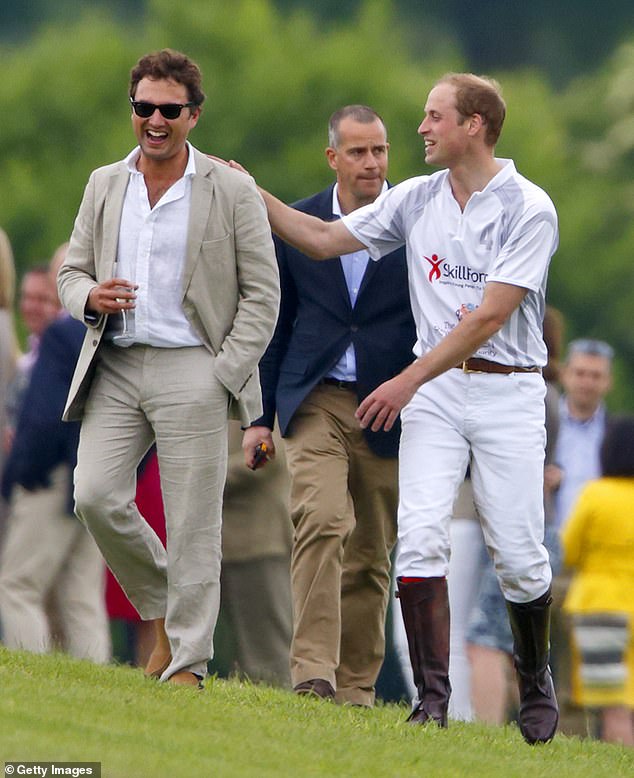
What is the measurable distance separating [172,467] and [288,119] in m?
44.3

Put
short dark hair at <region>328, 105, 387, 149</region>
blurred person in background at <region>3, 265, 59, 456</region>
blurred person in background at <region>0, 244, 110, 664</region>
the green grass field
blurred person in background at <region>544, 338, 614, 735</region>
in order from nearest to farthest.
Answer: the green grass field < short dark hair at <region>328, 105, 387, 149</region> < blurred person in background at <region>0, 244, 110, 664</region> < blurred person in background at <region>3, 265, 59, 456</region> < blurred person in background at <region>544, 338, 614, 735</region>

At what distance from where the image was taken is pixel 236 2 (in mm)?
55719

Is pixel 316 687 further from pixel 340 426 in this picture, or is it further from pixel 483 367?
pixel 483 367

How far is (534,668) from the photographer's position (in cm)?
888

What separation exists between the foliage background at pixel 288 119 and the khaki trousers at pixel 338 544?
37.7 meters

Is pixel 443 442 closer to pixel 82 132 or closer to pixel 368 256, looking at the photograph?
pixel 368 256

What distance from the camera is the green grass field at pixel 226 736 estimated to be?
7.11 metres

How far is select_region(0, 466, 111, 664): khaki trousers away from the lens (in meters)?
11.5

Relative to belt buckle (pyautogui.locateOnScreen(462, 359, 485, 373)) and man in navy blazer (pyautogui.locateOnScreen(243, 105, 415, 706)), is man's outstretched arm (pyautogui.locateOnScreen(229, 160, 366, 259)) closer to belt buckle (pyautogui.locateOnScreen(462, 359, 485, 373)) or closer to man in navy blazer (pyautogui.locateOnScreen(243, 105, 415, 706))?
man in navy blazer (pyautogui.locateOnScreen(243, 105, 415, 706))

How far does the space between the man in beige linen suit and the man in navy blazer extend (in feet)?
2.77

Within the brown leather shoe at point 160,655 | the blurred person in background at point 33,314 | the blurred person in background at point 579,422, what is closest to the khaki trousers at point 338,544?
the brown leather shoe at point 160,655

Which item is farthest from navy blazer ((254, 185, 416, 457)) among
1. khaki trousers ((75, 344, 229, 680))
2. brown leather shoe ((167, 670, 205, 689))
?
brown leather shoe ((167, 670, 205, 689))

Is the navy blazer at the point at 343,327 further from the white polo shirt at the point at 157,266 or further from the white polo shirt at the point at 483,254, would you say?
the white polo shirt at the point at 157,266

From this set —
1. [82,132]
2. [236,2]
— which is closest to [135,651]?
[82,132]
